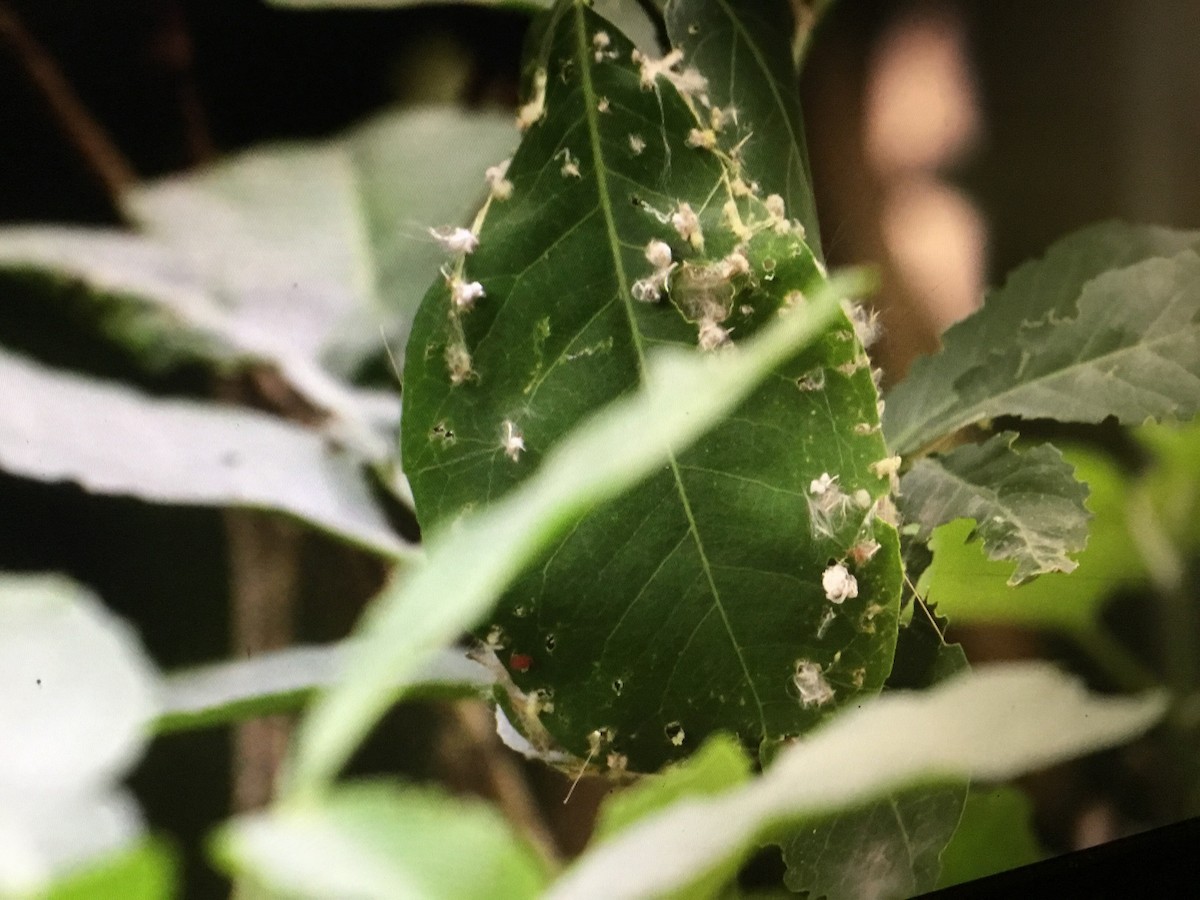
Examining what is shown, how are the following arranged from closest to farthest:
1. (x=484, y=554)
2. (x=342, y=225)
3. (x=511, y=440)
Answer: (x=484, y=554) → (x=511, y=440) → (x=342, y=225)

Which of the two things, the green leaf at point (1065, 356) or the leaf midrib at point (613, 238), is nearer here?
the leaf midrib at point (613, 238)

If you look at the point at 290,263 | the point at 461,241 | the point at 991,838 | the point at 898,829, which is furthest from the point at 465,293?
the point at 991,838

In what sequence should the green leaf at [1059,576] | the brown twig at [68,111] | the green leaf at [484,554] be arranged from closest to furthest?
the green leaf at [484,554]
the brown twig at [68,111]
the green leaf at [1059,576]

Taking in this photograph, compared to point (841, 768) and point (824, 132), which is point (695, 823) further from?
point (824, 132)

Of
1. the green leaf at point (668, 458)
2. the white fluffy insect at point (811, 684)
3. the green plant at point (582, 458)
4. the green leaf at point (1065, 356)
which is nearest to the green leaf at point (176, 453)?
the green plant at point (582, 458)

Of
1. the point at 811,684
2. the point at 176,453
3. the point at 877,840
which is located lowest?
the point at 877,840

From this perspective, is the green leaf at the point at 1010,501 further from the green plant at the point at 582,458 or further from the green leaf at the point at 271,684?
the green leaf at the point at 271,684

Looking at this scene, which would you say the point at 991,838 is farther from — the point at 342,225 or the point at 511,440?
the point at 342,225
